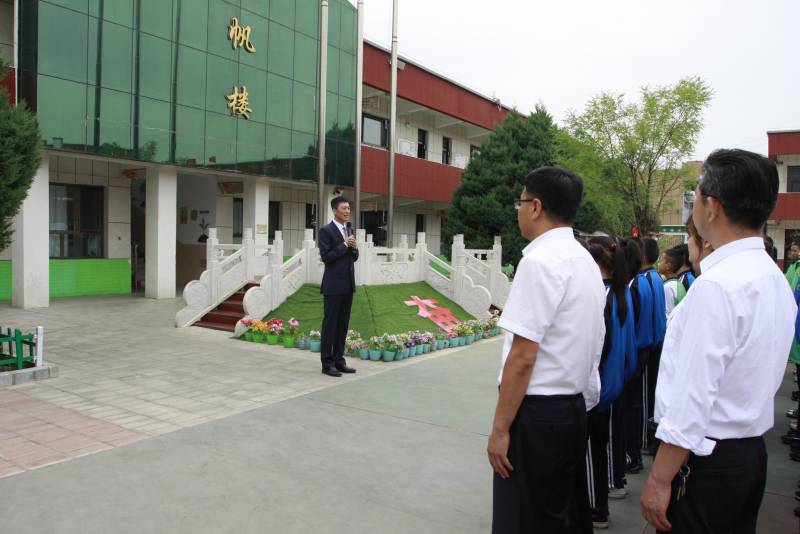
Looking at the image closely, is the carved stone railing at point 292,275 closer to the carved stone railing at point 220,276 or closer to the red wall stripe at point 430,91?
the carved stone railing at point 220,276

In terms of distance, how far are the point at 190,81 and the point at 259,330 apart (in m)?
8.19

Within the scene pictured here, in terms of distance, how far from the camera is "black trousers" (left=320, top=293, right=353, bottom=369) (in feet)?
22.4

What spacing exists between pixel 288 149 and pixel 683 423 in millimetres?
16351

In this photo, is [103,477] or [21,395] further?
[21,395]

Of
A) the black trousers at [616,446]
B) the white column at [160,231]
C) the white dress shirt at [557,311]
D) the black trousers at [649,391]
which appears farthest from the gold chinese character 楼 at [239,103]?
the white dress shirt at [557,311]

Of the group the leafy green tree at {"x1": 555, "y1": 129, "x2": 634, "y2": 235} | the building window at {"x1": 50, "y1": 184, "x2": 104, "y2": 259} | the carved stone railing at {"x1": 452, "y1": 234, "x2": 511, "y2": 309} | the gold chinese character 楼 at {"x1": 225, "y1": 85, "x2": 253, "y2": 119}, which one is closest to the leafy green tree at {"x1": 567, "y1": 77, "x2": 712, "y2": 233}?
the leafy green tree at {"x1": 555, "y1": 129, "x2": 634, "y2": 235}

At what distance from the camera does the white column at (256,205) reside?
17.1 meters

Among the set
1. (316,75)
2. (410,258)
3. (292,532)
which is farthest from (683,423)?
(316,75)

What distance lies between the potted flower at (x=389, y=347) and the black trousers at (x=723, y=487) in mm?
6189

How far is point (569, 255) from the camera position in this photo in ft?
7.09

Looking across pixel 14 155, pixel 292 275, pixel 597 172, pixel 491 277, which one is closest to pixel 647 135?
pixel 597 172

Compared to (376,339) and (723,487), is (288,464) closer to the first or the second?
(723,487)

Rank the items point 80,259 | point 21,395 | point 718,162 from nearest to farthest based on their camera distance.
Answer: point 718,162, point 21,395, point 80,259

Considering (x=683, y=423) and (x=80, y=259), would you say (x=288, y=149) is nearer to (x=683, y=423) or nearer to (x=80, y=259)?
(x=80, y=259)
